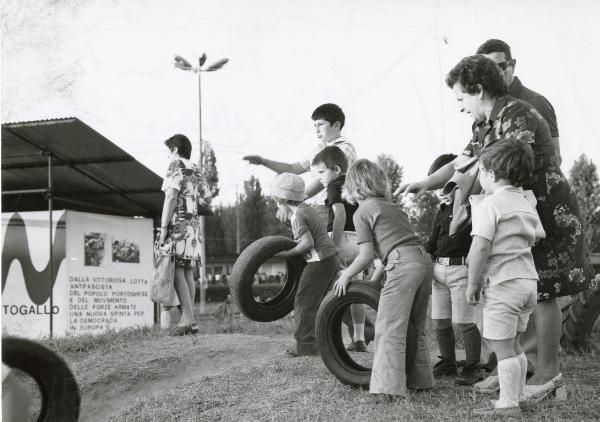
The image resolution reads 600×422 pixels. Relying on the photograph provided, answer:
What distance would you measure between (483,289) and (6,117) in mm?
2867

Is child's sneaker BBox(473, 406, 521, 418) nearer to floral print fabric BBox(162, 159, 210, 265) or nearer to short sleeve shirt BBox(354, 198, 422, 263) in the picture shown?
short sleeve shirt BBox(354, 198, 422, 263)

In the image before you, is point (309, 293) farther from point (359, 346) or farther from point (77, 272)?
point (77, 272)

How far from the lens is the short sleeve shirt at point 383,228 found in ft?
11.1

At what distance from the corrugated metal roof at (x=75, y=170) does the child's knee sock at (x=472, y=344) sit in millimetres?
2808

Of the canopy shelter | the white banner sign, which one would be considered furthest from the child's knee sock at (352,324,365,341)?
the white banner sign

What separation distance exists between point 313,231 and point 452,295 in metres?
1.08

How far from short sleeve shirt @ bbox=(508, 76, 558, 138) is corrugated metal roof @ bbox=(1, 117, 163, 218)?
9.44 ft

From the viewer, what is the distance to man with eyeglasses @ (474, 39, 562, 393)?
323cm

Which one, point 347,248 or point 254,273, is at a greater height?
point 347,248

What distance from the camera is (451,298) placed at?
3.80 meters

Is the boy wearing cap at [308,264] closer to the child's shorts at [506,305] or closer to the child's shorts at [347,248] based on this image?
the child's shorts at [347,248]

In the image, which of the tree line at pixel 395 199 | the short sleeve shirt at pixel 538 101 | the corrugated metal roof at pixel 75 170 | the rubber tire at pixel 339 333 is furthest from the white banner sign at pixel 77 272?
the short sleeve shirt at pixel 538 101

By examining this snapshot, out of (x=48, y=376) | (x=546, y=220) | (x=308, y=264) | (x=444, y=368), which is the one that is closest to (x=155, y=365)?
(x=308, y=264)

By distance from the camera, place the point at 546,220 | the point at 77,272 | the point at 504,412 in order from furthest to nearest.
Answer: the point at 77,272 < the point at 546,220 < the point at 504,412
